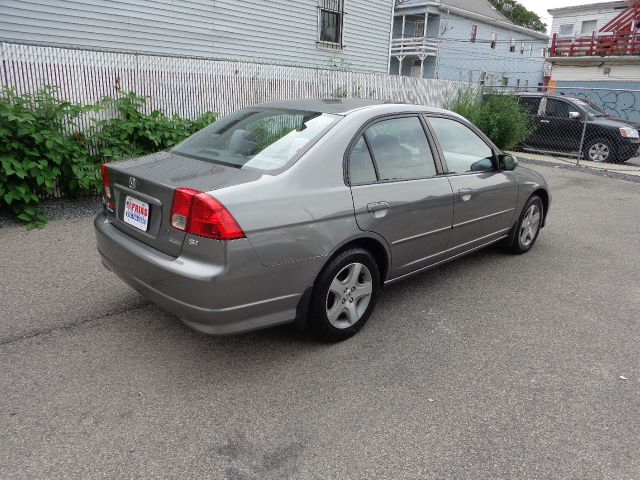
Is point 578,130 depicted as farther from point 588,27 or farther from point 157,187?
Result: point 588,27

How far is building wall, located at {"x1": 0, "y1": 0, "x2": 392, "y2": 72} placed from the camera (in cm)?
874

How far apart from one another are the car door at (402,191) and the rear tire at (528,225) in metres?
1.53

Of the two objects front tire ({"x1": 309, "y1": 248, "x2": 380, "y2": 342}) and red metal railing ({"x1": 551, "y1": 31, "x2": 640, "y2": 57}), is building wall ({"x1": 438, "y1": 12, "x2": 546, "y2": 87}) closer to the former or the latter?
red metal railing ({"x1": 551, "y1": 31, "x2": 640, "y2": 57})

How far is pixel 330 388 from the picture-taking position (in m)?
2.85

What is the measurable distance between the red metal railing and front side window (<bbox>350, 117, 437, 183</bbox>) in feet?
87.9

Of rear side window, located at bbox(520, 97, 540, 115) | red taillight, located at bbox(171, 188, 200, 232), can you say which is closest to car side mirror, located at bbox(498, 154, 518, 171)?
red taillight, located at bbox(171, 188, 200, 232)

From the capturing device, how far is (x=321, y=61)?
43.4 ft

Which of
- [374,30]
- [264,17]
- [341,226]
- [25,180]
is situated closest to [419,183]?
[341,226]

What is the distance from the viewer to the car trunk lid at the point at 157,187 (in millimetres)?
2764

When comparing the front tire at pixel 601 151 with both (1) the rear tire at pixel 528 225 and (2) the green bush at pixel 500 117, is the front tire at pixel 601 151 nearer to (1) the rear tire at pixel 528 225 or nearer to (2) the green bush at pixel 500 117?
(2) the green bush at pixel 500 117

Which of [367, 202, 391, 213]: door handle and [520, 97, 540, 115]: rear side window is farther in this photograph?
[520, 97, 540, 115]: rear side window

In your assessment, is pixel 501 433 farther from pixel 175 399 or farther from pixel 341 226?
pixel 175 399

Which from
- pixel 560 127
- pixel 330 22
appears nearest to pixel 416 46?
pixel 330 22

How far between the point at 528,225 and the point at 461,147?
159 cm
